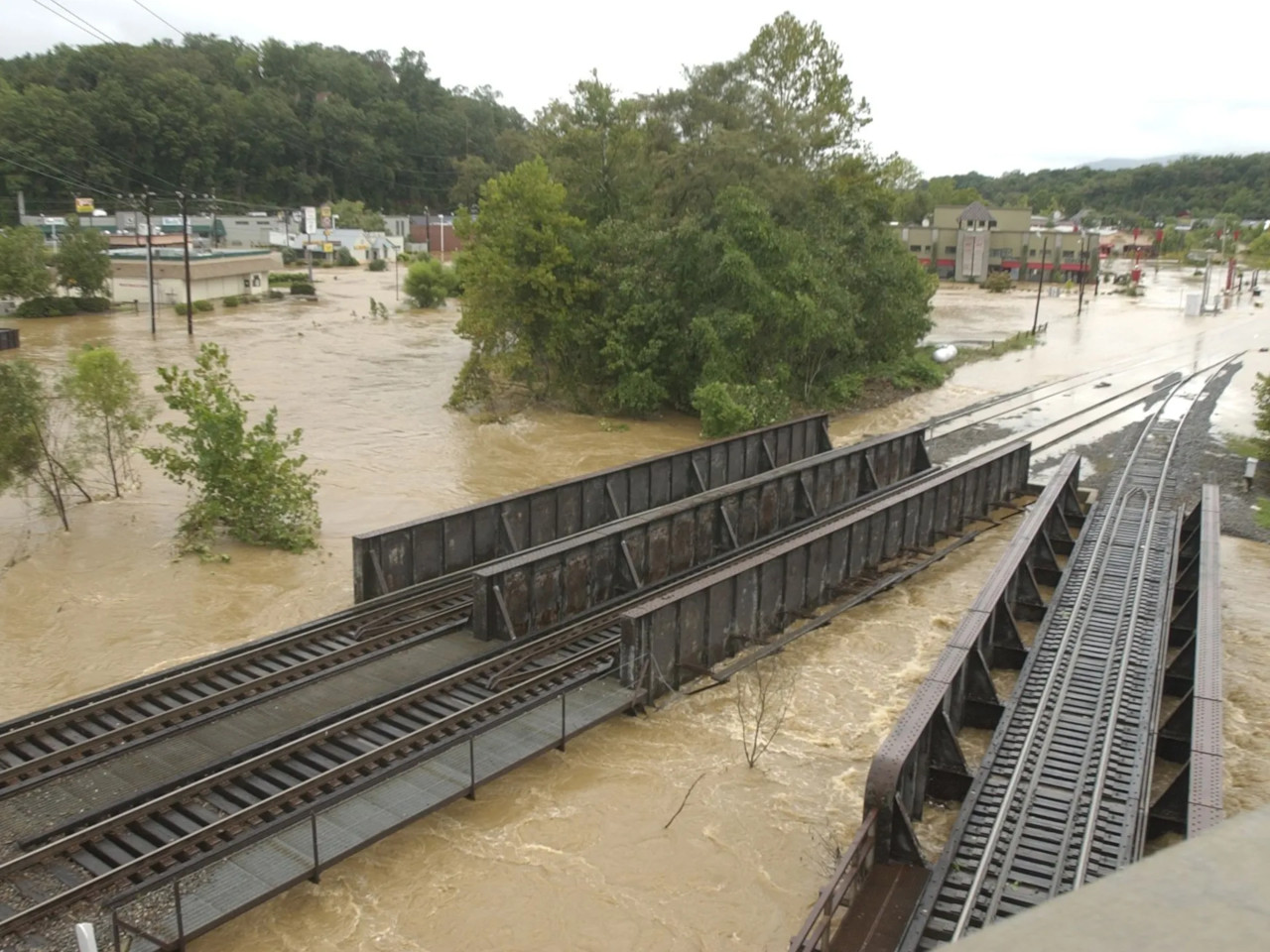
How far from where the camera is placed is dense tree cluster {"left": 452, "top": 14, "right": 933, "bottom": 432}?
36.2m

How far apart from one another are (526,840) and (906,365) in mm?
39599

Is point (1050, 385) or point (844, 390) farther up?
point (844, 390)

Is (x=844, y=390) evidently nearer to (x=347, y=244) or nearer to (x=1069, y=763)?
(x=1069, y=763)

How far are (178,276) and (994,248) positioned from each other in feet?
275

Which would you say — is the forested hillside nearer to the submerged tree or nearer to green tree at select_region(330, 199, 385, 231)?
green tree at select_region(330, 199, 385, 231)

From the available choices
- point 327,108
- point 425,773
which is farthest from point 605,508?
point 327,108

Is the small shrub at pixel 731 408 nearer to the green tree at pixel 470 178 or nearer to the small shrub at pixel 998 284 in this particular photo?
the small shrub at pixel 998 284

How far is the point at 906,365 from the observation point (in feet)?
159

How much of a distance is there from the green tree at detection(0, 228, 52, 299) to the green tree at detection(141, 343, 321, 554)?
2056 inches

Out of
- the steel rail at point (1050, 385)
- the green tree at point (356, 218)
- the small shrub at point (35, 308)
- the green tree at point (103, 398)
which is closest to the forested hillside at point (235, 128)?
the green tree at point (356, 218)

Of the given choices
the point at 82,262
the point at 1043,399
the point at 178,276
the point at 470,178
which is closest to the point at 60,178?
the point at 470,178

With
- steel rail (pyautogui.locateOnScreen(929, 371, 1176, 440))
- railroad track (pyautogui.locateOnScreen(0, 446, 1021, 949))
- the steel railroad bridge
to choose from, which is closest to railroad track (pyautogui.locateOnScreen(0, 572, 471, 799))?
railroad track (pyautogui.locateOnScreen(0, 446, 1021, 949))

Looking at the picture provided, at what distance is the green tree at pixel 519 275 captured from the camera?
3856cm

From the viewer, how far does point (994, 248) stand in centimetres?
11519
